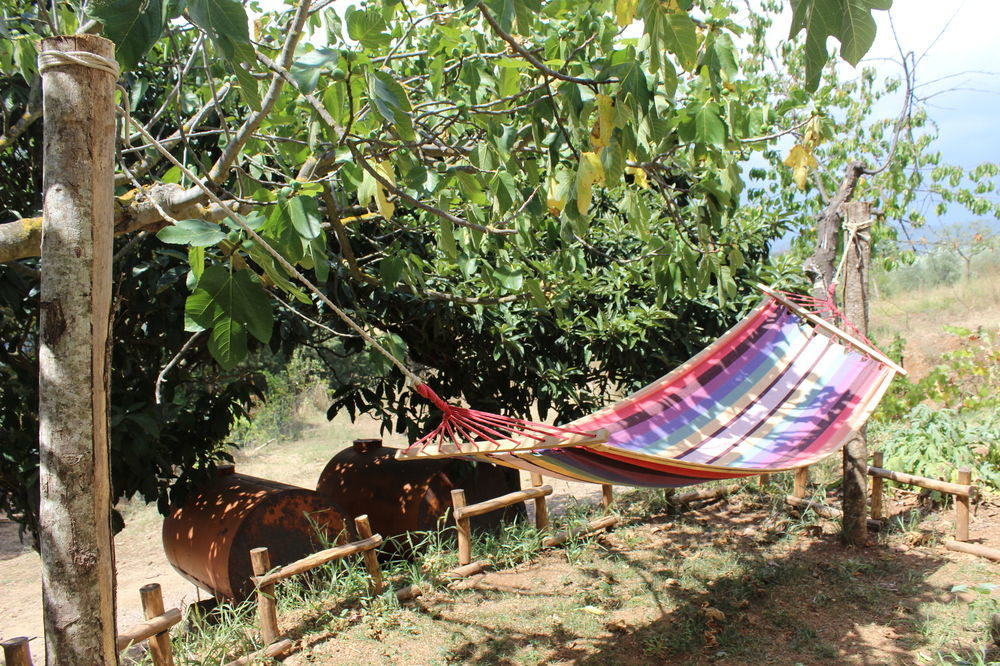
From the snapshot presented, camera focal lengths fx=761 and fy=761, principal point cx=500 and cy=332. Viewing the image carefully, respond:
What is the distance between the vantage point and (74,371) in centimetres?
114

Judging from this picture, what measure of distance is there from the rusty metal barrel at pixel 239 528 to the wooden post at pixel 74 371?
2136 millimetres

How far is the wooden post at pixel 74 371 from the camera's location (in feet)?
3.71

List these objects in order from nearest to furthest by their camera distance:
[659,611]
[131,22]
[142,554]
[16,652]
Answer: [131,22] → [16,652] → [659,611] → [142,554]

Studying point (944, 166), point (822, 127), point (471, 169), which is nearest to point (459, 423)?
point (471, 169)

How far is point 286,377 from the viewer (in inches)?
372

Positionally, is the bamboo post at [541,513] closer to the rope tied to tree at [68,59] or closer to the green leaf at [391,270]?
the green leaf at [391,270]

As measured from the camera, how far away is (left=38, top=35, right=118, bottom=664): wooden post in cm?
113

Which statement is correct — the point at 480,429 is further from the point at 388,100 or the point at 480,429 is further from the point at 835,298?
the point at 835,298

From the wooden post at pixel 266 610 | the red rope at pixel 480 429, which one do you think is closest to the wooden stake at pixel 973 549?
the red rope at pixel 480 429

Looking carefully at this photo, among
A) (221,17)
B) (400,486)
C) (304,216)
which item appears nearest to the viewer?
(221,17)

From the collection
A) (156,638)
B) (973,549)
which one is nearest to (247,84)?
(156,638)

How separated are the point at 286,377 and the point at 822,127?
8.20 m

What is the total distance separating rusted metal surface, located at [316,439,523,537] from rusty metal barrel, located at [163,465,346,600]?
1.21 feet

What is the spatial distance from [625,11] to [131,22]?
823 mm
